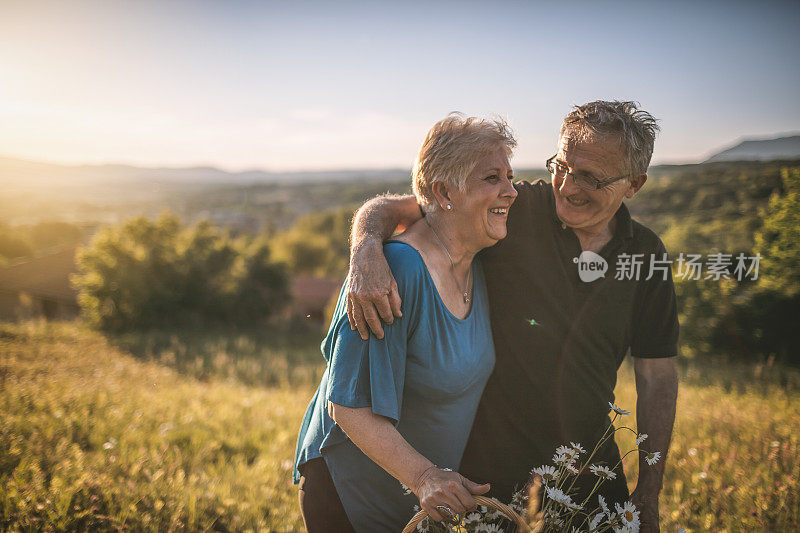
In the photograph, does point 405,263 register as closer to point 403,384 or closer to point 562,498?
point 403,384

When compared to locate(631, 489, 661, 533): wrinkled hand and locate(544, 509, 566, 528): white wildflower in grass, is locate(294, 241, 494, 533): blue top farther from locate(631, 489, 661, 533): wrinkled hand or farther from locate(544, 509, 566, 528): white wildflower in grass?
locate(631, 489, 661, 533): wrinkled hand

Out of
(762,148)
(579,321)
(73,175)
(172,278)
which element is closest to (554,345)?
(579,321)

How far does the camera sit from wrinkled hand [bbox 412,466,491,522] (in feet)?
4.74

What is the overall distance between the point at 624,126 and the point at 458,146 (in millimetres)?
839

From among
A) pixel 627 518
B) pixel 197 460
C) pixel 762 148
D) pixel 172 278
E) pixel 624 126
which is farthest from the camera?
pixel 172 278

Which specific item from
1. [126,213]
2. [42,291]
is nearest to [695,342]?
[126,213]

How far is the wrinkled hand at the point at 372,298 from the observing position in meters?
1.60

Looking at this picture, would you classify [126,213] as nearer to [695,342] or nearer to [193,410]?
[193,410]

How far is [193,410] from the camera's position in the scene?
4.97 metres

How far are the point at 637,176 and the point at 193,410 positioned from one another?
503 centimetres

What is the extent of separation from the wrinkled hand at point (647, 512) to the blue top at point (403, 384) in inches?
36.1

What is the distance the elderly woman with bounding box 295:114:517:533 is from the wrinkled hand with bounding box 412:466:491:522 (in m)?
0.19

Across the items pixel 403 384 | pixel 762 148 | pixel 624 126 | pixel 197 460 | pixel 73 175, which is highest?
pixel 762 148

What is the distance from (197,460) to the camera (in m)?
3.51
